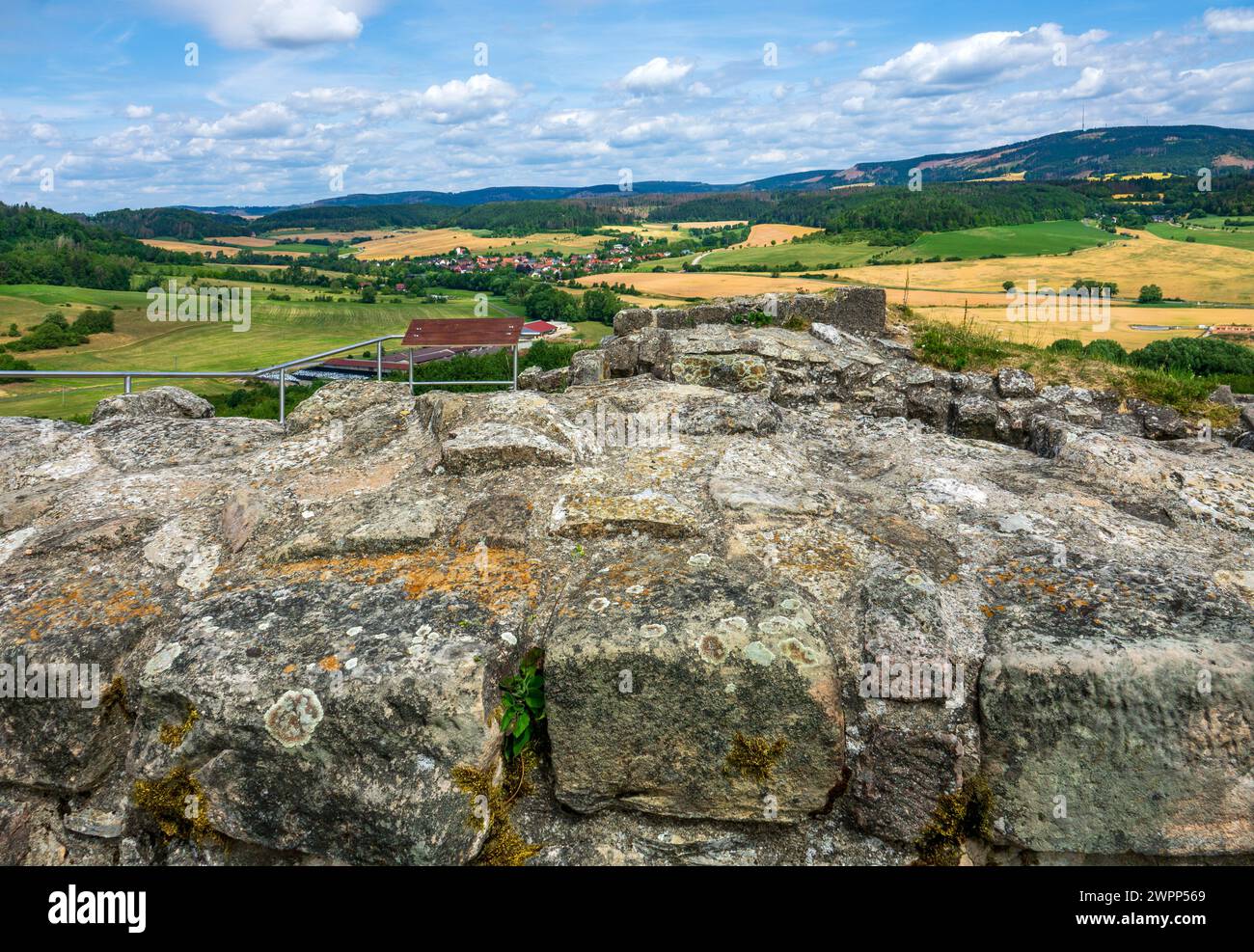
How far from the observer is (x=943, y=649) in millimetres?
3039

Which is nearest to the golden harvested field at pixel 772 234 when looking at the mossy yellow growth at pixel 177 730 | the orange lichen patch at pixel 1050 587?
the orange lichen patch at pixel 1050 587

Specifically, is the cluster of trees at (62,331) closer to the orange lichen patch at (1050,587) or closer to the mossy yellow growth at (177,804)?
the mossy yellow growth at (177,804)

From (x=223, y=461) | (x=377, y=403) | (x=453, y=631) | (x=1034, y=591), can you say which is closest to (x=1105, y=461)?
(x=1034, y=591)

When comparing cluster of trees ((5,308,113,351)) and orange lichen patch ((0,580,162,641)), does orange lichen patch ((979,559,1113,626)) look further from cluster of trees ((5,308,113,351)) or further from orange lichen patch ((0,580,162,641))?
cluster of trees ((5,308,113,351))

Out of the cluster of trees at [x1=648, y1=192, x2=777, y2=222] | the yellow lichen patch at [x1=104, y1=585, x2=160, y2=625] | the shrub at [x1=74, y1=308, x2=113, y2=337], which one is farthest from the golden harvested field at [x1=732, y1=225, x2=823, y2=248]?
the yellow lichen patch at [x1=104, y1=585, x2=160, y2=625]

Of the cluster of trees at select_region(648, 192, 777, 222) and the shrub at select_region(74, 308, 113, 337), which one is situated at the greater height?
the cluster of trees at select_region(648, 192, 777, 222)

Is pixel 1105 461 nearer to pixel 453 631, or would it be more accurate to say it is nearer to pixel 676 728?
pixel 676 728

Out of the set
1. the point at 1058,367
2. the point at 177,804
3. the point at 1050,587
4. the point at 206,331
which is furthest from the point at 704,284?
the point at 206,331

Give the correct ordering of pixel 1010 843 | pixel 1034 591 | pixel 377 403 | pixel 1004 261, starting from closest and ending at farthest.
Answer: pixel 1010 843 → pixel 1034 591 → pixel 377 403 → pixel 1004 261

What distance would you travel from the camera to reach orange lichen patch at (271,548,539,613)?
3.48m

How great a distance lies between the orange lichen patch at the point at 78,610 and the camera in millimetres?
3369

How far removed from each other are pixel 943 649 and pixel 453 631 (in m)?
1.98

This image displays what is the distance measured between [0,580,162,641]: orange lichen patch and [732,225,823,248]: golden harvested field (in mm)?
74764

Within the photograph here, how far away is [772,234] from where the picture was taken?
3078 inches
